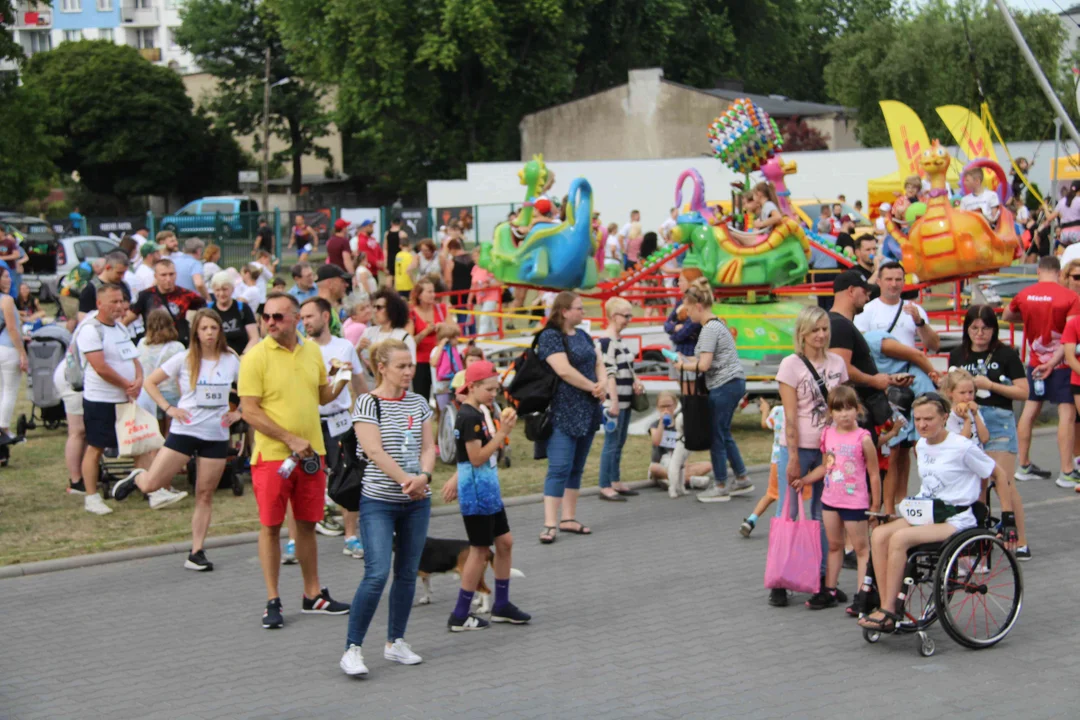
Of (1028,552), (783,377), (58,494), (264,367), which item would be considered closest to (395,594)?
(264,367)

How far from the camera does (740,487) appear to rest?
11.0 metres

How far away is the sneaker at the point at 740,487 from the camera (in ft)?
35.9

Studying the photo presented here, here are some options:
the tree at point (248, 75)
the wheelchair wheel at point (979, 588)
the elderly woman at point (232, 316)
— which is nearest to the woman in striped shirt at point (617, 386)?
the elderly woman at point (232, 316)

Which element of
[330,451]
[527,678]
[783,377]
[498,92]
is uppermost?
[498,92]

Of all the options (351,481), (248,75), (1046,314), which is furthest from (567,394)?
(248,75)

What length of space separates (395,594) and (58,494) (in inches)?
203

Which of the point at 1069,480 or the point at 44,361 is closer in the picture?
the point at 1069,480

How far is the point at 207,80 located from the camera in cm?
7125

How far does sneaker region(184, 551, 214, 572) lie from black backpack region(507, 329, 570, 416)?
2.27 meters

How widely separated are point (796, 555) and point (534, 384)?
2.37 metres

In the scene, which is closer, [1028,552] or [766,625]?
[766,625]

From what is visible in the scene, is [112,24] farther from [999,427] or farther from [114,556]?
[999,427]

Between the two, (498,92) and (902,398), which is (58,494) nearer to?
(902,398)

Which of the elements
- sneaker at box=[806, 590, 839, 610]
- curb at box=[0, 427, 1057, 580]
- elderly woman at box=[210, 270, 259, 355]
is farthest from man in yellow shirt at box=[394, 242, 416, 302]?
sneaker at box=[806, 590, 839, 610]
